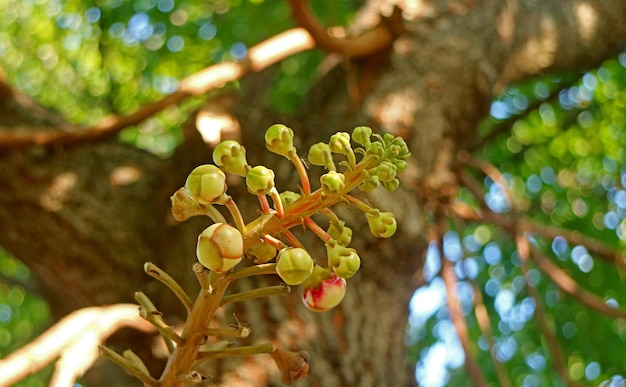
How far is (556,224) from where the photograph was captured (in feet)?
12.5

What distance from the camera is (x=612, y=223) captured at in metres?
A: 3.80

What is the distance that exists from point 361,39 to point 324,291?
4.77 feet

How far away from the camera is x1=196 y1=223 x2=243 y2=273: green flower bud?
0.64 metres

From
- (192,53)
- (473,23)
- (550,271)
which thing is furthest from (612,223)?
(192,53)

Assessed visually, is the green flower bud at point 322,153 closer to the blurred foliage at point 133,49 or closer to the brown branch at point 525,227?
the brown branch at point 525,227

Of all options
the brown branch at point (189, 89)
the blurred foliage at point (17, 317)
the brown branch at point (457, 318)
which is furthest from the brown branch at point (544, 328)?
the blurred foliage at point (17, 317)

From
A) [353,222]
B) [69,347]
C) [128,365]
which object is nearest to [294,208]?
[128,365]

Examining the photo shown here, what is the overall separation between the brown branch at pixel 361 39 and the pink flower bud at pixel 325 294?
4.13 feet

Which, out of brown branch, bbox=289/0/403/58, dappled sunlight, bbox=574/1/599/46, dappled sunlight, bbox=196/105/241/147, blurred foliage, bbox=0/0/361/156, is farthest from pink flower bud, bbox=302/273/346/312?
blurred foliage, bbox=0/0/361/156

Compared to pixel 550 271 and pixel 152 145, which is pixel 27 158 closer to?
pixel 550 271

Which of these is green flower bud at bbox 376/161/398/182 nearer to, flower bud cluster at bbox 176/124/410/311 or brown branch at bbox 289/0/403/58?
flower bud cluster at bbox 176/124/410/311

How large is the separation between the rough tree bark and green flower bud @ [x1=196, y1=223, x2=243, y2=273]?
3.22 feet

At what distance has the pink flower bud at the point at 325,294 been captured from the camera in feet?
2.38

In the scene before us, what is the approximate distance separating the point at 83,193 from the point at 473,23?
1.36 m
